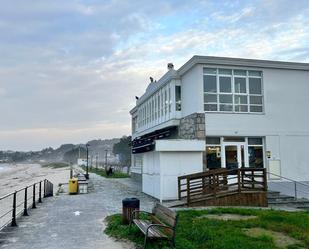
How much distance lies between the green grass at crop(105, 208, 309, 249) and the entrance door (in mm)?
7666

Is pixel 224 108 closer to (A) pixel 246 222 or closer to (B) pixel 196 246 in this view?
(A) pixel 246 222

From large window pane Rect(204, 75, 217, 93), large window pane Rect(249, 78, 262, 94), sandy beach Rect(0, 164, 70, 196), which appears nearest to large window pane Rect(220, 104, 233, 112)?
large window pane Rect(204, 75, 217, 93)

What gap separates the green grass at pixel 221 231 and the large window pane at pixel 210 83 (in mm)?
9046

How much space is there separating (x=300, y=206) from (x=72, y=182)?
12.6 m

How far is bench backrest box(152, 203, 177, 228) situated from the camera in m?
7.81

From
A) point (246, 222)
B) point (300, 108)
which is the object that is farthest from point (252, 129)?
point (246, 222)

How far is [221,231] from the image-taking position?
953cm

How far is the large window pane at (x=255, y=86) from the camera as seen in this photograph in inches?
830

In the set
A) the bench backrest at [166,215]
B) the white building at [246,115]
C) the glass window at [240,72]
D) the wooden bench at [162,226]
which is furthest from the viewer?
the glass window at [240,72]

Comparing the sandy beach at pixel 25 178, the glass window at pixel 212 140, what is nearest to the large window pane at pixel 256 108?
the glass window at pixel 212 140

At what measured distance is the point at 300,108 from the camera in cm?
2178

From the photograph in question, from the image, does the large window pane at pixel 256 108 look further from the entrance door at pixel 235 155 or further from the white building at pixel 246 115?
the entrance door at pixel 235 155

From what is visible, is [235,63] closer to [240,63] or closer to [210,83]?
[240,63]

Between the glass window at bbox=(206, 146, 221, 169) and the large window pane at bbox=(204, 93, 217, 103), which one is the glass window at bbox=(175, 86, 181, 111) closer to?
the large window pane at bbox=(204, 93, 217, 103)
